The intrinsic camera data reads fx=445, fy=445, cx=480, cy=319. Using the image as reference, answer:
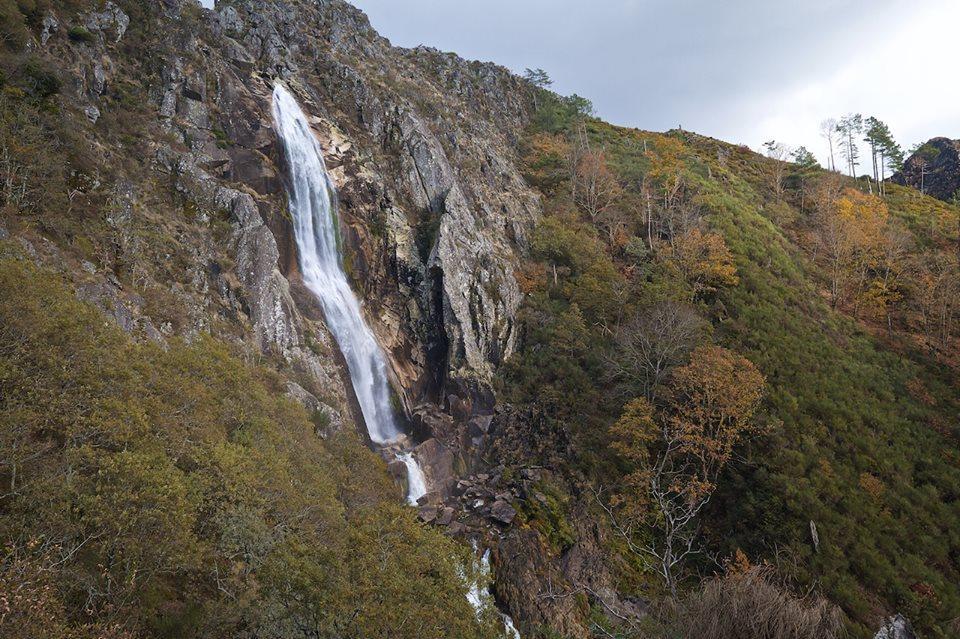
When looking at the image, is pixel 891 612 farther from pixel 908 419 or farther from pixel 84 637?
pixel 84 637

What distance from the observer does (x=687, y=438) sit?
1021 inches

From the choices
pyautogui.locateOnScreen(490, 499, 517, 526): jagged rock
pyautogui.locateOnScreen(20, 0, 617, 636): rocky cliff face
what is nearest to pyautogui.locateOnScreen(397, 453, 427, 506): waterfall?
pyautogui.locateOnScreen(20, 0, 617, 636): rocky cliff face

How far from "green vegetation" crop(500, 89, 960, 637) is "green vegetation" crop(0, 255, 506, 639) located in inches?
771

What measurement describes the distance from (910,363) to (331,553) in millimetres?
38641

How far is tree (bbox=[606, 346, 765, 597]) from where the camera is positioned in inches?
1012

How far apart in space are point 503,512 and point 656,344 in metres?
15.3

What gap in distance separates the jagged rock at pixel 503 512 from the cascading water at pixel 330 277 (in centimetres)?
466

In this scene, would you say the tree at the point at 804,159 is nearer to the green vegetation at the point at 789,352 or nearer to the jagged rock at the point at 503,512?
the green vegetation at the point at 789,352

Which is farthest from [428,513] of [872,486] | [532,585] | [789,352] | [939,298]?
[939,298]

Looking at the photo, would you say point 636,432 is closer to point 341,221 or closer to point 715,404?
point 715,404

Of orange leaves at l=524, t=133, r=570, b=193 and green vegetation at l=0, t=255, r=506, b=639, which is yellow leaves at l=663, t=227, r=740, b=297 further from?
green vegetation at l=0, t=255, r=506, b=639

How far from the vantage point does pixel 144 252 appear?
22297mm

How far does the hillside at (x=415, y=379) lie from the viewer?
1032 centimetres

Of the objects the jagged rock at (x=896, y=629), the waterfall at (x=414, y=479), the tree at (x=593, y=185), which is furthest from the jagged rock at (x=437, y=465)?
the tree at (x=593, y=185)
